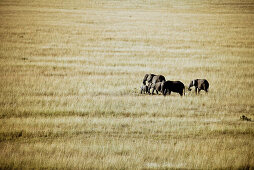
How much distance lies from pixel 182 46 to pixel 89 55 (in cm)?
1041

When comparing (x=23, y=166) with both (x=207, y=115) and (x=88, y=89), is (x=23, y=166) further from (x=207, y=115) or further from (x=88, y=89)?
(x=88, y=89)

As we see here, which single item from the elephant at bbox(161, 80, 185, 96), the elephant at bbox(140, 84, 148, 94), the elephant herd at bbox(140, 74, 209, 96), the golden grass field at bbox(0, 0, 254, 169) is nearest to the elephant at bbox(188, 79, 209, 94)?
the elephant herd at bbox(140, 74, 209, 96)

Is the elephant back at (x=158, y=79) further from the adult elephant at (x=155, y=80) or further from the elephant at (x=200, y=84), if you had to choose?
the elephant at (x=200, y=84)

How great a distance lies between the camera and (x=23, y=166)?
7863 millimetres

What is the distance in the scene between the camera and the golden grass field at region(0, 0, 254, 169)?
8.56m

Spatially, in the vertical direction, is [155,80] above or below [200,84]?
above

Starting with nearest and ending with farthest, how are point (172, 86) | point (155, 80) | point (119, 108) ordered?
point (119, 108) → point (172, 86) → point (155, 80)

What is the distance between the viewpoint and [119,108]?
13.1 metres

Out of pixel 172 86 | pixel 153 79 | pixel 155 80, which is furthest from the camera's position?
pixel 153 79

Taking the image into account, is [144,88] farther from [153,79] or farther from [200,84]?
[200,84]

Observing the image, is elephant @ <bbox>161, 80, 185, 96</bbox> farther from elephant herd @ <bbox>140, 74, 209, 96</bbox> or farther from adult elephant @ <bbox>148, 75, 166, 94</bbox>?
adult elephant @ <bbox>148, 75, 166, 94</bbox>

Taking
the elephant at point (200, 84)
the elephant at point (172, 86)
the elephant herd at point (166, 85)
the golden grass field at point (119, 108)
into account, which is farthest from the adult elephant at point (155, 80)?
the elephant at point (200, 84)

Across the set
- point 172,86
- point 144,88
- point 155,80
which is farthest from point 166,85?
point 144,88

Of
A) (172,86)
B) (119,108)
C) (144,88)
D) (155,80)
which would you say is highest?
(155,80)
